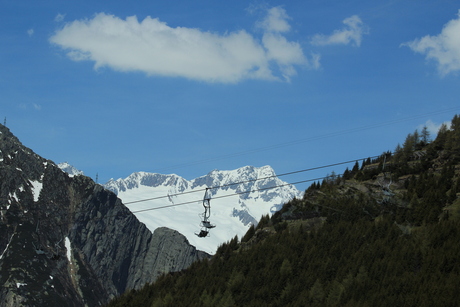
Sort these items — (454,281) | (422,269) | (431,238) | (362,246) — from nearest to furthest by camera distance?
(454,281) → (422,269) → (431,238) → (362,246)

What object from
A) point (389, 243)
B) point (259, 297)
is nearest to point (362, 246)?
point (389, 243)

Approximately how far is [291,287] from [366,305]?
1464 inches

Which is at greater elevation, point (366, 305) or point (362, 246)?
point (362, 246)

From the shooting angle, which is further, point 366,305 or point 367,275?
point 367,275

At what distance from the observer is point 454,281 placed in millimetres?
159875

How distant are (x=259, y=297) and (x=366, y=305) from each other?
4588 centimetres

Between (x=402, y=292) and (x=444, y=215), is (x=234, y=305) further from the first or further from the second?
(x=444, y=215)

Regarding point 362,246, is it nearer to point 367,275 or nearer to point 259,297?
point 367,275

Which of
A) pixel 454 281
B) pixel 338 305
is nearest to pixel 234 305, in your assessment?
pixel 338 305

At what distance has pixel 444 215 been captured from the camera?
7672 inches

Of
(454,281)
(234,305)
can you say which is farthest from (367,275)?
(234,305)

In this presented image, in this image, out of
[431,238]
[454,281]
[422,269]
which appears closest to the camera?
[454,281]

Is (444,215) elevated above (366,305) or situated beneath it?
elevated above

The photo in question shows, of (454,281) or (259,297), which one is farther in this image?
(259,297)
